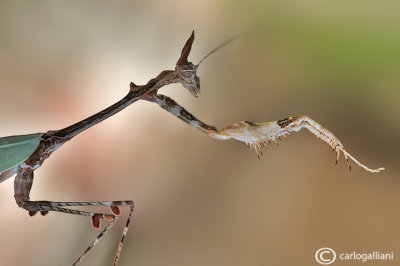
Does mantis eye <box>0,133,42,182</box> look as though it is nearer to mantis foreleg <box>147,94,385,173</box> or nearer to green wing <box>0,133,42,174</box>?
green wing <box>0,133,42,174</box>

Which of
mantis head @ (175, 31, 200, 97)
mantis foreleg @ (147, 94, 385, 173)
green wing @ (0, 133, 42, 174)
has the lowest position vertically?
green wing @ (0, 133, 42, 174)

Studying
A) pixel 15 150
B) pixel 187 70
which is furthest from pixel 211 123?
pixel 15 150

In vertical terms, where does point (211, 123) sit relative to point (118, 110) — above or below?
above

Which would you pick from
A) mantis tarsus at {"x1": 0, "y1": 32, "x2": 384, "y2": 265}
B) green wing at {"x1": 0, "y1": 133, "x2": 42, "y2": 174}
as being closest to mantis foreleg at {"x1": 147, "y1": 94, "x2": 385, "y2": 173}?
mantis tarsus at {"x1": 0, "y1": 32, "x2": 384, "y2": 265}

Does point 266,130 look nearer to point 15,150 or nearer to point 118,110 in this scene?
point 118,110

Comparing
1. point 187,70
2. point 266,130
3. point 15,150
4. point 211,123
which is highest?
point 211,123

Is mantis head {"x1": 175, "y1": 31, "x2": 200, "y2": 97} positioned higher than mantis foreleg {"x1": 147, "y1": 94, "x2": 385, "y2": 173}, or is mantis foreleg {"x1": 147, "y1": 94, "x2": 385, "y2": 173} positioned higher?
mantis head {"x1": 175, "y1": 31, "x2": 200, "y2": 97}

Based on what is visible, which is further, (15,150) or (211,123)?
(211,123)

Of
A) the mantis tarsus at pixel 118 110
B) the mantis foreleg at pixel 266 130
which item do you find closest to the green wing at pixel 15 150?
the mantis tarsus at pixel 118 110
